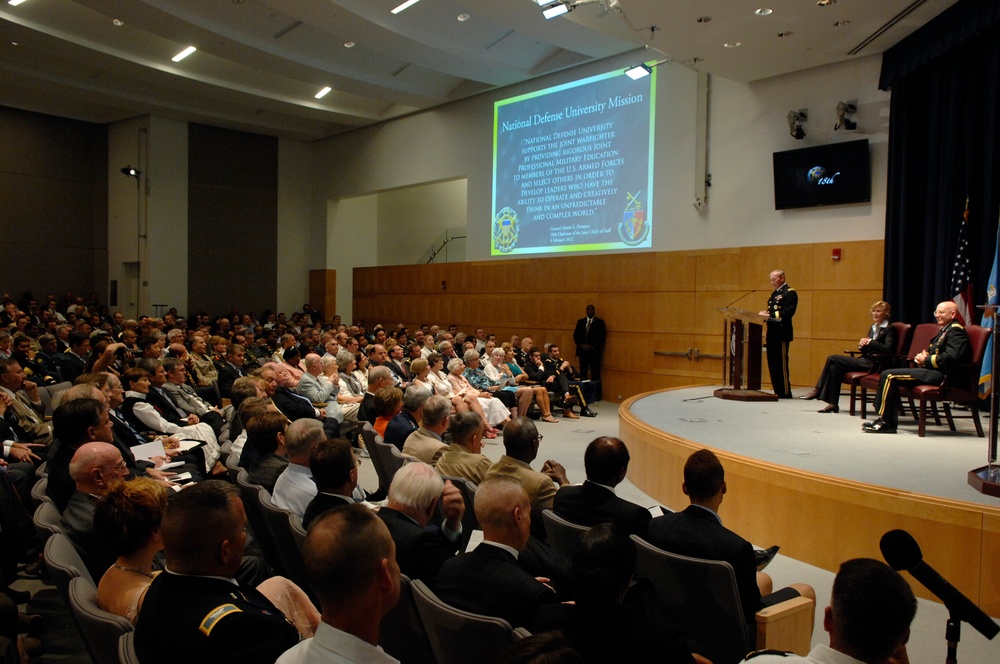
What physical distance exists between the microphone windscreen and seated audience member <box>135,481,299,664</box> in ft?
4.49

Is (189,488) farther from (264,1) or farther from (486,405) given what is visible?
(264,1)

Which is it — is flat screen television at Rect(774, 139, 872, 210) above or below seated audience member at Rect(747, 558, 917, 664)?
above

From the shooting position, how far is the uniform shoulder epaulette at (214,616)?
61.6 inches

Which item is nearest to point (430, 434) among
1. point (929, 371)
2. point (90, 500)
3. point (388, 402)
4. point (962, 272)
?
point (388, 402)

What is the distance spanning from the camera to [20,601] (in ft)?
10.4

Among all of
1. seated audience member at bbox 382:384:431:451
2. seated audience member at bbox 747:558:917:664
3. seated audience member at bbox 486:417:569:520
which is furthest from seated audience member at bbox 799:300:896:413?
seated audience member at bbox 747:558:917:664

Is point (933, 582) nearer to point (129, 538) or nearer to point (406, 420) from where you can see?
point (129, 538)

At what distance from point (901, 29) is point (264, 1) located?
7614mm

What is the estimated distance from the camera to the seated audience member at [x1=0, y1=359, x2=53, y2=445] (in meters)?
4.48

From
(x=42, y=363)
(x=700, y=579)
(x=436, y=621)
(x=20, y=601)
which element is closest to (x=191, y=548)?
(x=436, y=621)

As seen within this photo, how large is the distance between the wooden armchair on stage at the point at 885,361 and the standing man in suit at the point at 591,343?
16.1ft

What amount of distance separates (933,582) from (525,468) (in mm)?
1902

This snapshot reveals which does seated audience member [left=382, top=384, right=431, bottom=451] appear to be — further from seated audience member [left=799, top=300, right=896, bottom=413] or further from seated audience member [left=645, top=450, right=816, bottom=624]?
seated audience member [left=799, top=300, right=896, bottom=413]

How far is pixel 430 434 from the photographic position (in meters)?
4.22
